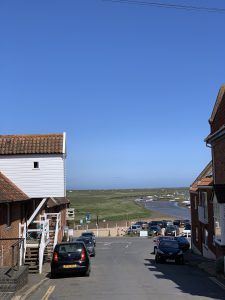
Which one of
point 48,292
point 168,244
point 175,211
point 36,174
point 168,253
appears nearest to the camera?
point 48,292

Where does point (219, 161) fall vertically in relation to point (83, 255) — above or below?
above

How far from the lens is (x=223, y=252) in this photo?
980 inches

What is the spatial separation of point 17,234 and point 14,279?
9377 millimetres

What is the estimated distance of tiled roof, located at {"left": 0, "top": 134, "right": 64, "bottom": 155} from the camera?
84.7 ft

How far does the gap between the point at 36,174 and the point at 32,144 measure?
1.75m

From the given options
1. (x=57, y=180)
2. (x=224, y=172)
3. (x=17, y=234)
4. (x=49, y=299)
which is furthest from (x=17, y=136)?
(x=49, y=299)

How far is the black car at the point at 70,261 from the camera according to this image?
21.0 meters

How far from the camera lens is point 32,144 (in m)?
26.2

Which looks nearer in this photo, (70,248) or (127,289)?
(127,289)

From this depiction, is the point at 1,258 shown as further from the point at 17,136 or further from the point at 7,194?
the point at 17,136

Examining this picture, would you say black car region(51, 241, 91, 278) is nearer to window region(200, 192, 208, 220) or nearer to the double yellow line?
the double yellow line

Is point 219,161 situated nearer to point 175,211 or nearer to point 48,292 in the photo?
point 48,292

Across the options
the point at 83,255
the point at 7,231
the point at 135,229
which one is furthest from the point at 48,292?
the point at 135,229

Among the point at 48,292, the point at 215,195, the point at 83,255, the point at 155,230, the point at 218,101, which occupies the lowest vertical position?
the point at 48,292
